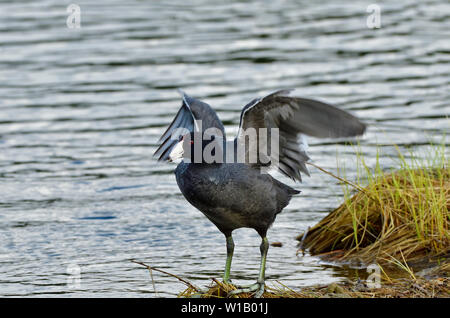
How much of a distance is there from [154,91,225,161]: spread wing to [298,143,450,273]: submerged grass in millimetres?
1450

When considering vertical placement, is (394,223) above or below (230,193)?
below

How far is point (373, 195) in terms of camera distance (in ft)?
21.6

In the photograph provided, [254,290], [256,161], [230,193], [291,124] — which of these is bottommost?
[254,290]

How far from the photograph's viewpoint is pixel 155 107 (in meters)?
11.2

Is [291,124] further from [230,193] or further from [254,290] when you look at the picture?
[254,290]

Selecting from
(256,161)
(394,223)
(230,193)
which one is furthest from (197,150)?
(394,223)

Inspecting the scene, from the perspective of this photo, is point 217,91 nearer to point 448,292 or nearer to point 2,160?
point 2,160

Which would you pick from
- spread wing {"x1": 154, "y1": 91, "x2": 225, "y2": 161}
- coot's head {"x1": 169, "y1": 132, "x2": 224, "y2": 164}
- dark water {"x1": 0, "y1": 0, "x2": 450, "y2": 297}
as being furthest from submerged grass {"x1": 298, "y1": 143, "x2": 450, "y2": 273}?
coot's head {"x1": 169, "y1": 132, "x2": 224, "y2": 164}

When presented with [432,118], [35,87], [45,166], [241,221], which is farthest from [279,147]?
[35,87]

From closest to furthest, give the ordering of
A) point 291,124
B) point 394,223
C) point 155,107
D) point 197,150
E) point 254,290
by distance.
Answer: point 197,150 → point 291,124 → point 254,290 → point 394,223 → point 155,107

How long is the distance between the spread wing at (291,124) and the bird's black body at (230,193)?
18 cm

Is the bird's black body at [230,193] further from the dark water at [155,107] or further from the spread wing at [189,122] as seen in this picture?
the dark water at [155,107]

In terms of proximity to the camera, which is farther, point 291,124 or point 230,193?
point 291,124

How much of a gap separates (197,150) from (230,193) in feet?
1.08
